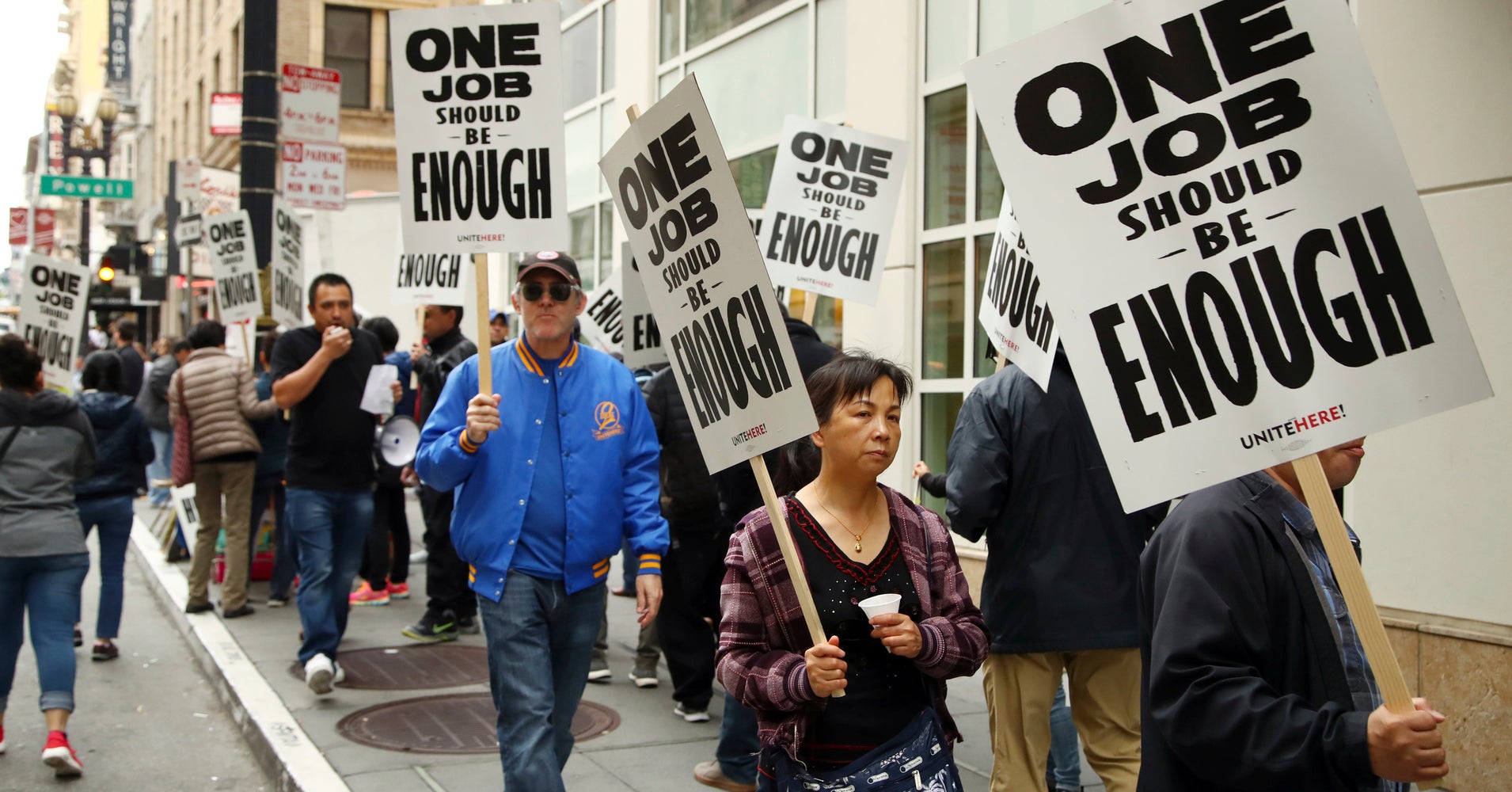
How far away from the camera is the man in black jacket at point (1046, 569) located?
4.58 meters

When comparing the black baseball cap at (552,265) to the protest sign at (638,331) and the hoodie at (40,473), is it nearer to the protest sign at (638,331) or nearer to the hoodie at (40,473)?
the protest sign at (638,331)

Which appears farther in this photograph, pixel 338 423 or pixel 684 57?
pixel 684 57

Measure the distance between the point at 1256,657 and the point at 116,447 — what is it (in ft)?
24.1

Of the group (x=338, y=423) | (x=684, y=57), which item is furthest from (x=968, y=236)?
(x=684, y=57)

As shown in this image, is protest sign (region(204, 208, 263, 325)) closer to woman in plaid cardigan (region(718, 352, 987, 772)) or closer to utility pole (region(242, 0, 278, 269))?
utility pole (region(242, 0, 278, 269))

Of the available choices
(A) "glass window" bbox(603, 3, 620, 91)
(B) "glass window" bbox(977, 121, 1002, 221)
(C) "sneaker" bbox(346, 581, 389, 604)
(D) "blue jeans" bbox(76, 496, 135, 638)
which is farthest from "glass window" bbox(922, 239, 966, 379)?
(A) "glass window" bbox(603, 3, 620, 91)

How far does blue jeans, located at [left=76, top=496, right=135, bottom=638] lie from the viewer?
26.3 ft

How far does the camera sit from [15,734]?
7.22 metres

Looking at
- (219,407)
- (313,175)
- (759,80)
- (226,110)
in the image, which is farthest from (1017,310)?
(226,110)

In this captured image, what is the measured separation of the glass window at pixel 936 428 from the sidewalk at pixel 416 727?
2261mm

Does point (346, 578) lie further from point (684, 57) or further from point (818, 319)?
point (684, 57)

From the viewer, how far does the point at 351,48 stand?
107ft

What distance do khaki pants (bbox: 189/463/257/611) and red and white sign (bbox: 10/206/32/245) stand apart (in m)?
34.6

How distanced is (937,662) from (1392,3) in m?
4.59
